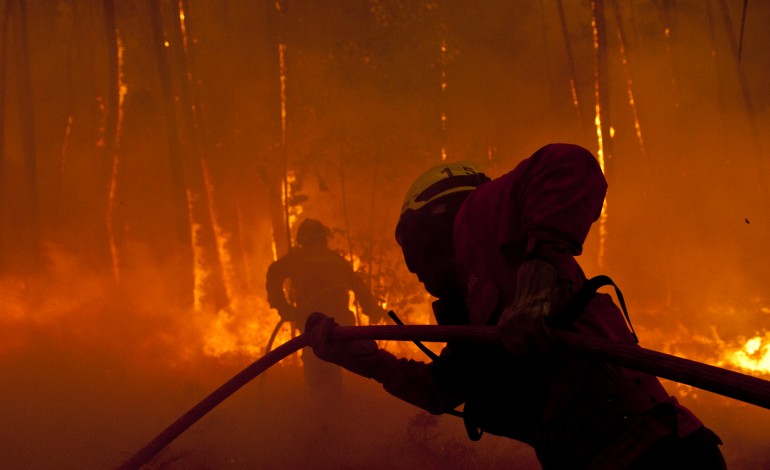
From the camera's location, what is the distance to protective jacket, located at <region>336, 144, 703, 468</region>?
4.51 feet

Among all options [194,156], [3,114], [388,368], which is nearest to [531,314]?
[388,368]

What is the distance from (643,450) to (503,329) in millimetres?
488

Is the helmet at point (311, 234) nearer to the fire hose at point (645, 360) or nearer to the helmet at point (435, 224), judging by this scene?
the helmet at point (435, 224)

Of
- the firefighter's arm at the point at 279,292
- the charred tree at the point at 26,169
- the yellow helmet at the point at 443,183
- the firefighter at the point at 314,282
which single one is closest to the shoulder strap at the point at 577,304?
the yellow helmet at the point at 443,183

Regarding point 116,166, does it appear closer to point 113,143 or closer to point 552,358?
point 113,143

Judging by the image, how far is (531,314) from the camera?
1.26 metres

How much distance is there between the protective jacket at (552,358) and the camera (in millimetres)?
1374

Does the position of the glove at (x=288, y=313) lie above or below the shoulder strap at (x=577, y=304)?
below

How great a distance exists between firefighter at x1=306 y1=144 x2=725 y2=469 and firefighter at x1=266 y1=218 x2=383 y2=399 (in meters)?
5.36

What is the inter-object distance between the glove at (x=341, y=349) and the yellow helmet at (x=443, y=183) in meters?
0.63

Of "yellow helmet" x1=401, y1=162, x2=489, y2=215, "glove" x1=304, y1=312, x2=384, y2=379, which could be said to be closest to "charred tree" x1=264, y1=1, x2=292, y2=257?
"glove" x1=304, y1=312, x2=384, y2=379

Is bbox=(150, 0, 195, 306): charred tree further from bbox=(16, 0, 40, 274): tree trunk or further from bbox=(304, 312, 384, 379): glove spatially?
bbox=(304, 312, 384, 379): glove

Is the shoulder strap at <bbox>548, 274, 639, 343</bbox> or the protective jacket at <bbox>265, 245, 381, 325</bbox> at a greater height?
the shoulder strap at <bbox>548, 274, 639, 343</bbox>

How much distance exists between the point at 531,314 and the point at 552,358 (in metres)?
0.32
